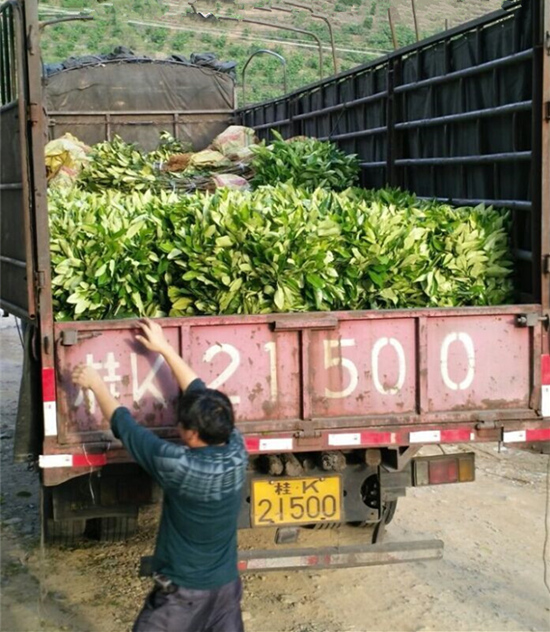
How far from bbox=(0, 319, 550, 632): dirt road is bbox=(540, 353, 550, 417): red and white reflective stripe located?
97 cm

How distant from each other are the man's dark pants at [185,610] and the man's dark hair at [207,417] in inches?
19.6

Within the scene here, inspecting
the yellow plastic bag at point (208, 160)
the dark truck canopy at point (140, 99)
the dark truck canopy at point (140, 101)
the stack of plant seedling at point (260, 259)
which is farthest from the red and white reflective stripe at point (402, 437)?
the dark truck canopy at point (140, 101)

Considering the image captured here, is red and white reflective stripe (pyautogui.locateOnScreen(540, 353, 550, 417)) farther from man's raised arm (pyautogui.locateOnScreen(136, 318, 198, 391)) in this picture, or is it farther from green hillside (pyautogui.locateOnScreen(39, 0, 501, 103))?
green hillside (pyautogui.locateOnScreen(39, 0, 501, 103))

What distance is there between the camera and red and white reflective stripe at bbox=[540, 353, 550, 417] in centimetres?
446

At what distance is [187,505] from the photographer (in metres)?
3.20

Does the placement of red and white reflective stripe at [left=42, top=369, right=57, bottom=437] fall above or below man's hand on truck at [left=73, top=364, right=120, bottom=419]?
below

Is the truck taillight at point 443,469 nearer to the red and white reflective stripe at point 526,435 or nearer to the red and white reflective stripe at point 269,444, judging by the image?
the red and white reflective stripe at point 526,435

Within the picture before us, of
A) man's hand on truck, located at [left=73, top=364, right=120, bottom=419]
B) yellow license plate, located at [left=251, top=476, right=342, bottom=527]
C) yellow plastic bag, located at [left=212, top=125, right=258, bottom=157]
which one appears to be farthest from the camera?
yellow plastic bag, located at [left=212, top=125, right=258, bottom=157]

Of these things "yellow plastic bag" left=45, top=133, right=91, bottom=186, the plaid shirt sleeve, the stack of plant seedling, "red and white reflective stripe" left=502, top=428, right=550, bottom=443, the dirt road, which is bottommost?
the dirt road

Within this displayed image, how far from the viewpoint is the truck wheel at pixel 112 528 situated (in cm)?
530

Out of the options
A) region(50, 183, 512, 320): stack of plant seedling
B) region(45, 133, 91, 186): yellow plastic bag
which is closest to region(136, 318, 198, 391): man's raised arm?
region(50, 183, 512, 320): stack of plant seedling

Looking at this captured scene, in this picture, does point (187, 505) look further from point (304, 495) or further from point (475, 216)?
point (475, 216)

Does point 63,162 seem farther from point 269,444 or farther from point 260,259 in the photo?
point 269,444

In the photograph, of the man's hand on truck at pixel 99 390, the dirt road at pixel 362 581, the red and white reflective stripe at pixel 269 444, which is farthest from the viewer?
the dirt road at pixel 362 581
